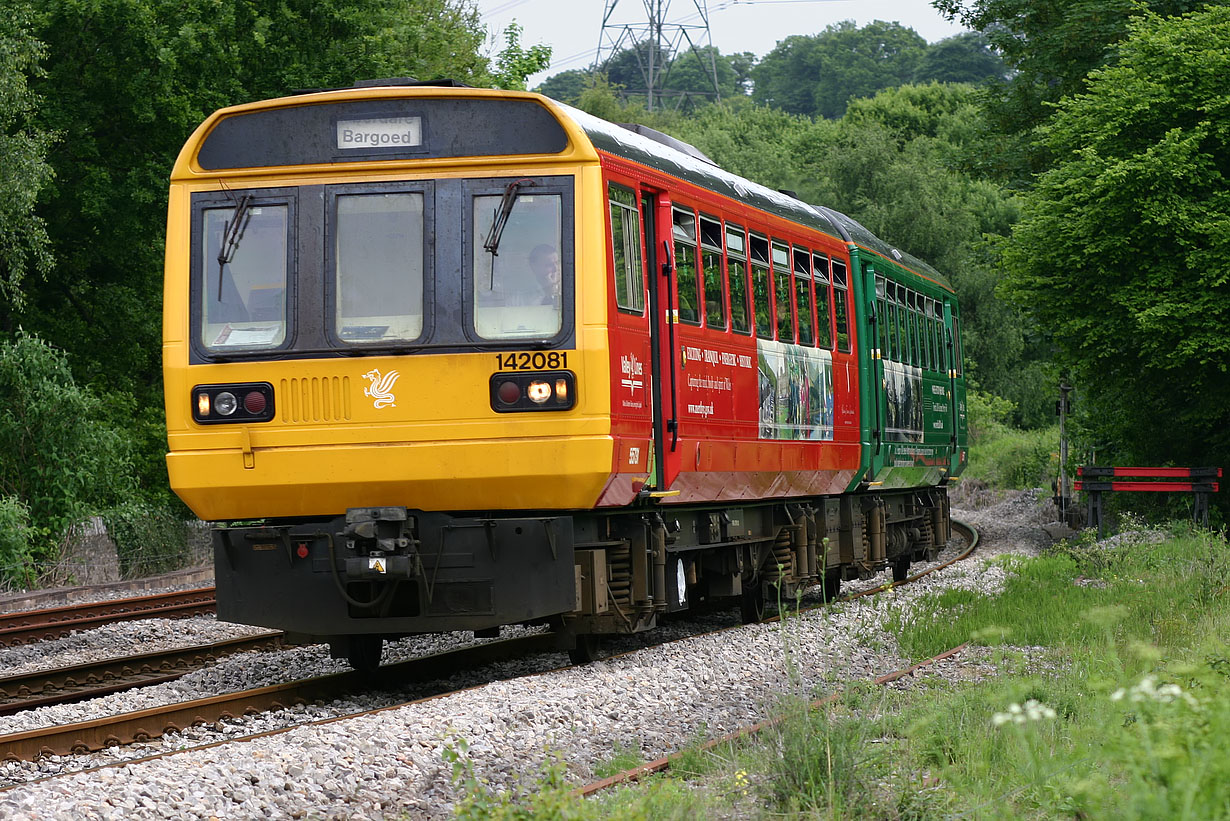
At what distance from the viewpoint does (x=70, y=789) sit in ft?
20.2

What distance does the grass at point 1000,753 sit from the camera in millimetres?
4227

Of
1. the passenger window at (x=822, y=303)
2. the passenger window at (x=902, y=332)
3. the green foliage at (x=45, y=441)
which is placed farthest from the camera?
the green foliage at (x=45, y=441)

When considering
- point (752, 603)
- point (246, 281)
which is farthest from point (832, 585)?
point (246, 281)

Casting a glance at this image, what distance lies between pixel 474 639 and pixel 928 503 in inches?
344

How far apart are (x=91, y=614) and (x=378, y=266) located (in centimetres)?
708

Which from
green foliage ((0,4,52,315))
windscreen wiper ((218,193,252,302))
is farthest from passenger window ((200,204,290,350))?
green foliage ((0,4,52,315))

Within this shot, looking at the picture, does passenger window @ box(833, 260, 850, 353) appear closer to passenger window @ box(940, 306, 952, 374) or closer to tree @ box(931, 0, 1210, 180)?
passenger window @ box(940, 306, 952, 374)

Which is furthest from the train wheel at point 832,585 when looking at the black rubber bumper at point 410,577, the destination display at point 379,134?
the destination display at point 379,134

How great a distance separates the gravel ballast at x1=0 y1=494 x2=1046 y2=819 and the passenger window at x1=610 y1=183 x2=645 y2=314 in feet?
7.78

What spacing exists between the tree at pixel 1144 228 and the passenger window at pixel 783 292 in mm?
7065

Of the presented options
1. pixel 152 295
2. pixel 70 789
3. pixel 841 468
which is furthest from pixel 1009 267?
pixel 70 789

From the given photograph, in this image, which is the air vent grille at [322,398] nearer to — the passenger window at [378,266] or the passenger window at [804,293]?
the passenger window at [378,266]

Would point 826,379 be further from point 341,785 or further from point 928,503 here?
point 341,785

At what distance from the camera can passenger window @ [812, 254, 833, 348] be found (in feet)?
45.1
